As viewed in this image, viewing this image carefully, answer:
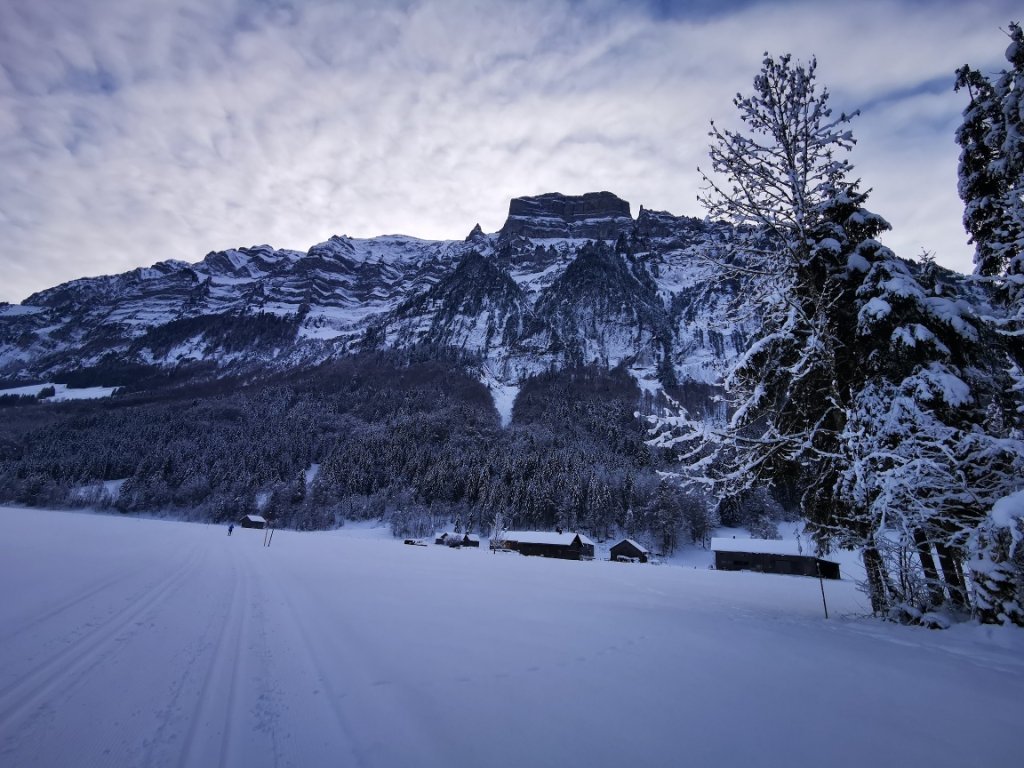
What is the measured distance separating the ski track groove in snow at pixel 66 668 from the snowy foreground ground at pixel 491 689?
37 millimetres

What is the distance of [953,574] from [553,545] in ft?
185

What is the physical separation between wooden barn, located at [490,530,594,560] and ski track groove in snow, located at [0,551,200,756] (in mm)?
54461

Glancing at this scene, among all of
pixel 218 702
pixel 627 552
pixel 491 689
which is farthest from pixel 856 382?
pixel 627 552

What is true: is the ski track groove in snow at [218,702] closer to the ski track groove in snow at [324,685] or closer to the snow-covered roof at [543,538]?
the ski track groove in snow at [324,685]

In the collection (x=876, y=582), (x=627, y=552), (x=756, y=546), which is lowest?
(x=627, y=552)

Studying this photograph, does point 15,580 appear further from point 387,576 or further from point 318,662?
point 318,662

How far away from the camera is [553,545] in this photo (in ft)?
203

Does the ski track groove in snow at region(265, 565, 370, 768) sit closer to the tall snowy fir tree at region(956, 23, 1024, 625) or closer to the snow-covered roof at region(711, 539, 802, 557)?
the tall snowy fir tree at region(956, 23, 1024, 625)

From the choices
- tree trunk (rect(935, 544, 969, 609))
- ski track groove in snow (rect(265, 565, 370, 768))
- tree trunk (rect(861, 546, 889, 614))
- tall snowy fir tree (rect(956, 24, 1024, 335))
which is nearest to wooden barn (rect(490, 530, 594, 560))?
tree trunk (rect(861, 546, 889, 614))

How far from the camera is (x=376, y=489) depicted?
97.7 m

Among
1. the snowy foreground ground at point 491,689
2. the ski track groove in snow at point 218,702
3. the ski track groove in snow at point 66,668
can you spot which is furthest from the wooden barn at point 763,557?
the ski track groove in snow at point 66,668

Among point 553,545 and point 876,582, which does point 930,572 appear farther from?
point 553,545

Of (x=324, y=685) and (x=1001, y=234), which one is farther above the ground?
(x=1001, y=234)

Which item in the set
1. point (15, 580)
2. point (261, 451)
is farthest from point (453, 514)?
point (15, 580)
